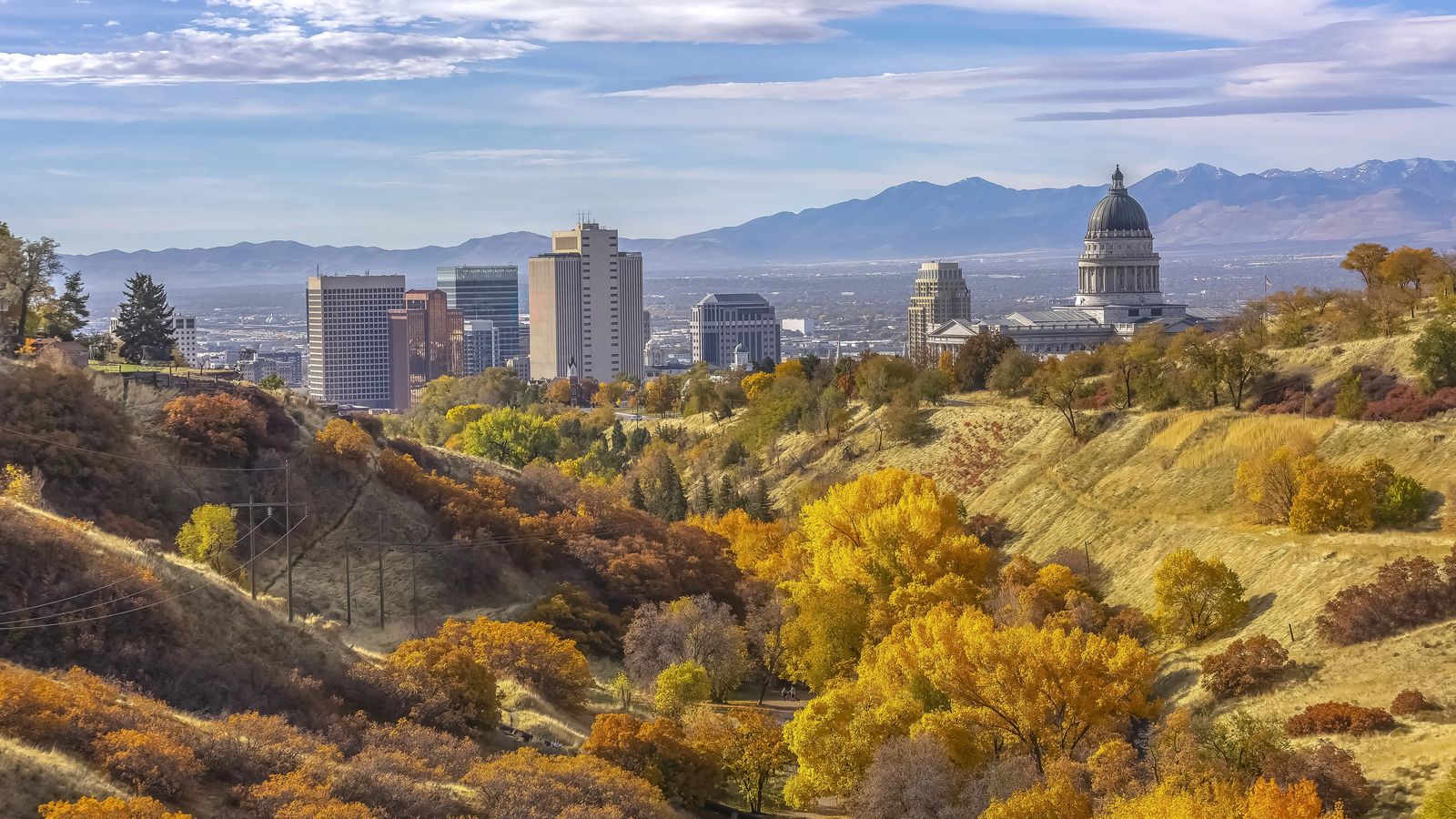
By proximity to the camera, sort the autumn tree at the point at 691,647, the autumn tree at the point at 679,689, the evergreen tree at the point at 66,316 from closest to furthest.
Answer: the autumn tree at the point at 679,689 < the autumn tree at the point at 691,647 < the evergreen tree at the point at 66,316

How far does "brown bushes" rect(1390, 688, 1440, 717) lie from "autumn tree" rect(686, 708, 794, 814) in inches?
686

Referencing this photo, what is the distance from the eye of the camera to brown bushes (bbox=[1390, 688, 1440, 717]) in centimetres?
4788

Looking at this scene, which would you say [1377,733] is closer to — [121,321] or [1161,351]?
[1161,351]

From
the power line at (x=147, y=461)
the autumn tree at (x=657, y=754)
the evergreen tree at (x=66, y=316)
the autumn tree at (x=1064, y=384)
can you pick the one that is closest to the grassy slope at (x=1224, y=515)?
the autumn tree at (x=1064, y=384)

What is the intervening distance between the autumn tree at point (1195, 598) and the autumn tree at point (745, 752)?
51.2 feet

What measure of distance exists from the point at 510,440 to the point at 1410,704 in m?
78.3

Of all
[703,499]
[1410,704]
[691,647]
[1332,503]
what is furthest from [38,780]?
[703,499]

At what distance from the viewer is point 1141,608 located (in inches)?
2611

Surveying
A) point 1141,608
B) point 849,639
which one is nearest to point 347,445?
point 849,639

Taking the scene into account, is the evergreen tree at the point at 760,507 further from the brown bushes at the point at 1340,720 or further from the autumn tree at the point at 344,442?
the brown bushes at the point at 1340,720

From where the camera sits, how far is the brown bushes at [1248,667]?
5375 cm

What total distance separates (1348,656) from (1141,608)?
1367 cm

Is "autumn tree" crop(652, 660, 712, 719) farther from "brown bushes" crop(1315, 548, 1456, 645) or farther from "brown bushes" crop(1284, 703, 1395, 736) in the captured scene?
"brown bushes" crop(1315, 548, 1456, 645)

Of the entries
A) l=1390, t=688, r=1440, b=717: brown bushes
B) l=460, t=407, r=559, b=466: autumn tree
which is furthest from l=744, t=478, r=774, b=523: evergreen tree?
l=1390, t=688, r=1440, b=717: brown bushes
